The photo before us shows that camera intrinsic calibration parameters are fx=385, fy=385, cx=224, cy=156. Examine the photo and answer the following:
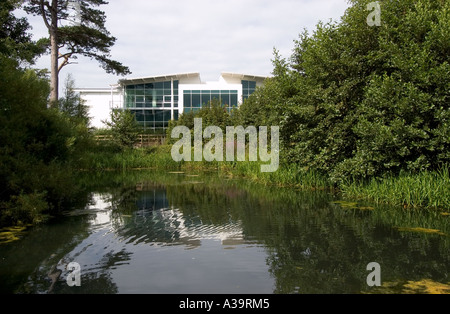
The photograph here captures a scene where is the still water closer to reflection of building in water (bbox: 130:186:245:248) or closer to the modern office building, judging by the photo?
reflection of building in water (bbox: 130:186:245:248)

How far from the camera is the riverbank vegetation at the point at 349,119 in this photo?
869cm

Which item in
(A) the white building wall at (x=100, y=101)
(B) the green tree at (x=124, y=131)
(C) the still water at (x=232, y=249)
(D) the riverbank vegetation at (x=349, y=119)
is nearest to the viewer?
(C) the still water at (x=232, y=249)

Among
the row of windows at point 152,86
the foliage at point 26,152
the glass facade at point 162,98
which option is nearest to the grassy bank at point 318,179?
the foliage at point 26,152

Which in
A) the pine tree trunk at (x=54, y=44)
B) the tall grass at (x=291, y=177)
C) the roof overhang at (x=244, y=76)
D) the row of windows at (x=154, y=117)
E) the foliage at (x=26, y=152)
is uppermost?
the roof overhang at (x=244, y=76)

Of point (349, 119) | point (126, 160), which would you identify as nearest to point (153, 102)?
point (126, 160)

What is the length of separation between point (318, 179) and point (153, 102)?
34062 mm

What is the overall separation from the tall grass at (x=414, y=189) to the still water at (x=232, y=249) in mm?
531

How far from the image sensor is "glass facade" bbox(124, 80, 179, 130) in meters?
45.1

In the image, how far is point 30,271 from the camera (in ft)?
17.8

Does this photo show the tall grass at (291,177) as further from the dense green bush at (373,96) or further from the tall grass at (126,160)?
the tall grass at (126,160)

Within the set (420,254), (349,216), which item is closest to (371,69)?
(349,216)

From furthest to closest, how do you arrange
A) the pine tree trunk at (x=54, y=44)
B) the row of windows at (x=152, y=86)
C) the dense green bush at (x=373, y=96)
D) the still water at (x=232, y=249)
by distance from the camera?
the row of windows at (x=152, y=86) → the pine tree trunk at (x=54, y=44) → the dense green bush at (x=373, y=96) → the still water at (x=232, y=249)

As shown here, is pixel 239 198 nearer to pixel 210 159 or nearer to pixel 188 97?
pixel 210 159

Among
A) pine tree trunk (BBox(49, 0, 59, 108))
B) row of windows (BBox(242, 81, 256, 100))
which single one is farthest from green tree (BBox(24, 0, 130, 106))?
row of windows (BBox(242, 81, 256, 100))
